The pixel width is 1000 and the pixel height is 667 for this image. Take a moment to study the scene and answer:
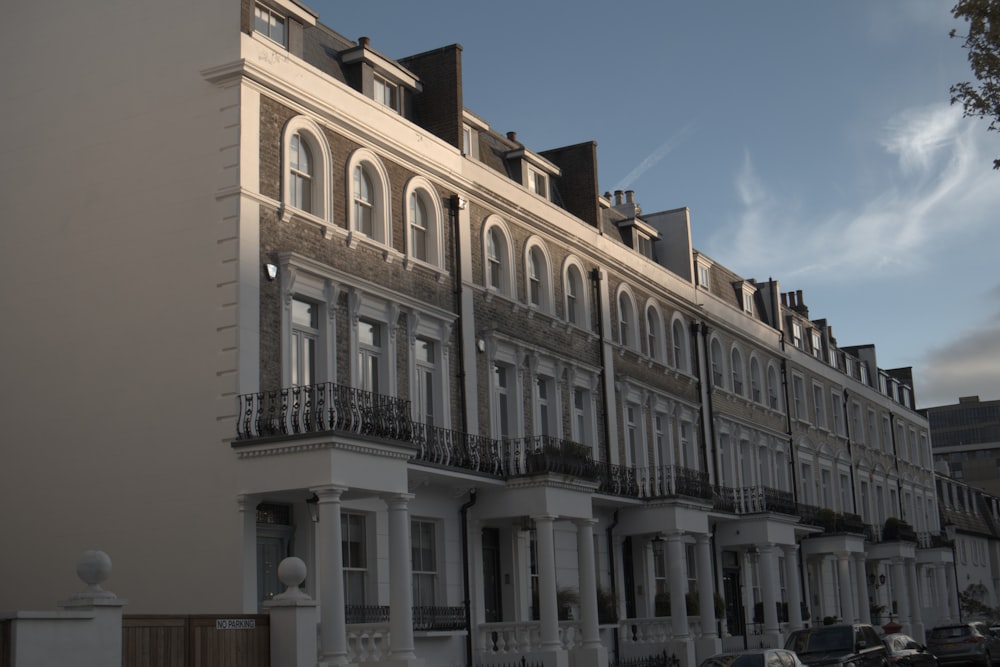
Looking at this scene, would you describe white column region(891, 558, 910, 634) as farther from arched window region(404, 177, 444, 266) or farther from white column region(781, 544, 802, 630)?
arched window region(404, 177, 444, 266)

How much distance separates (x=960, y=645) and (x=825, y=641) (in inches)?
346

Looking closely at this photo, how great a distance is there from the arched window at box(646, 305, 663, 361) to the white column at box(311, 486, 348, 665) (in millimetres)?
18167

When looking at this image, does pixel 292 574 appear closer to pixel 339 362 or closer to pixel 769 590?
pixel 339 362

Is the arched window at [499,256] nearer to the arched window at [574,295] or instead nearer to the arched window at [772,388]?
the arched window at [574,295]

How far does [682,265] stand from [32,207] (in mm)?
21542

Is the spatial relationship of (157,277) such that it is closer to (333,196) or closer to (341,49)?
(333,196)

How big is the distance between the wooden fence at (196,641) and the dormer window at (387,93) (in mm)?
12291

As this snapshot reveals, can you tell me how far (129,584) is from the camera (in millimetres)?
19547

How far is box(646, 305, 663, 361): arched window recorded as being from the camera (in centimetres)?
3522

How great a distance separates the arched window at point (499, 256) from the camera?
27375 millimetres

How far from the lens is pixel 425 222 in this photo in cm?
2522

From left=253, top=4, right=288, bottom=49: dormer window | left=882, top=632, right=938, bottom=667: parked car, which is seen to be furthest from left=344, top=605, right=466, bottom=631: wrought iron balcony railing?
left=253, top=4, right=288, bottom=49: dormer window

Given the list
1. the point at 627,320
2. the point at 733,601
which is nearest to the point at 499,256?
the point at 627,320

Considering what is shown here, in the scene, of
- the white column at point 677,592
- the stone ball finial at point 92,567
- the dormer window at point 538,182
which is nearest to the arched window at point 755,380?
the white column at point 677,592
